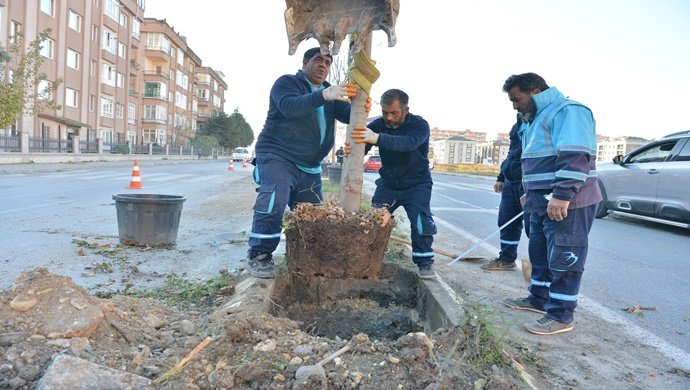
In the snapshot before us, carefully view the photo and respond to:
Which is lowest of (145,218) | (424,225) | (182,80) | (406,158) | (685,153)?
(145,218)

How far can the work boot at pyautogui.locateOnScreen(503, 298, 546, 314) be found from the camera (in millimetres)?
4054

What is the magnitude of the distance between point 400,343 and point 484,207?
1135 centimetres

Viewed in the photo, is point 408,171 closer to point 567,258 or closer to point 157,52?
point 567,258

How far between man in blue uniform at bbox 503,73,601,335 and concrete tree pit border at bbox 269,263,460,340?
75cm

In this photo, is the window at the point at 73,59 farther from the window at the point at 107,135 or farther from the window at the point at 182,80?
the window at the point at 182,80

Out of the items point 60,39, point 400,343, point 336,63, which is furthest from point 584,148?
point 60,39

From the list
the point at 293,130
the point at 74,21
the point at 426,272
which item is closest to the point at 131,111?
the point at 74,21

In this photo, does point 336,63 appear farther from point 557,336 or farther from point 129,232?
point 557,336

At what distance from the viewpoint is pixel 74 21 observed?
126 ft

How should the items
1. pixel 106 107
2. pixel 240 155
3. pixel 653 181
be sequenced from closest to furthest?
pixel 653 181
pixel 106 107
pixel 240 155

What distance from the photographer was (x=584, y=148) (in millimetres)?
3406

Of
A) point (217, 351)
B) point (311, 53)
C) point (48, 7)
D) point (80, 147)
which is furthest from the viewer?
point (48, 7)

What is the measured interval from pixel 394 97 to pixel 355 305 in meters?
1.76

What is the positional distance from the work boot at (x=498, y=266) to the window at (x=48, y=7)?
124 feet
